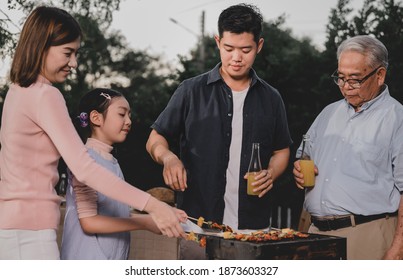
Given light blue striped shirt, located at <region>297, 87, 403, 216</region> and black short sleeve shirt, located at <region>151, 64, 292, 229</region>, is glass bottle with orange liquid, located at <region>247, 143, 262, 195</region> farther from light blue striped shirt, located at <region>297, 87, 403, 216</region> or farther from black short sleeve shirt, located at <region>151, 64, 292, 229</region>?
light blue striped shirt, located at <region>297, 87, 403, 216</region>

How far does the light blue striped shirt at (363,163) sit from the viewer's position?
11.4ft

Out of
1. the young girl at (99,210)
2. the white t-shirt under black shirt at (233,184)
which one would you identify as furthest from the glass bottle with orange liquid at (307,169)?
the young girl at (99,210)

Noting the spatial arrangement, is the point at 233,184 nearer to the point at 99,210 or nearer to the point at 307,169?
the point at 307,169

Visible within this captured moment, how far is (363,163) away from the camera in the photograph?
3510mm

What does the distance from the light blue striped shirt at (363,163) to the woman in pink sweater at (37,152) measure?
4.73ft

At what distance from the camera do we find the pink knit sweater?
2445mm

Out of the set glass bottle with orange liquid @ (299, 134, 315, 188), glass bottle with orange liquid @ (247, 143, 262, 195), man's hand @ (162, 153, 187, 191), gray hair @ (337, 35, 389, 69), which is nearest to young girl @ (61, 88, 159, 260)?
man's hand @ (162, 153, 187, 191)

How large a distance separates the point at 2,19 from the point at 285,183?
580cm

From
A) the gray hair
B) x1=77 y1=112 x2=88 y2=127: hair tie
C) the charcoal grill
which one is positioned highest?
the gray hair

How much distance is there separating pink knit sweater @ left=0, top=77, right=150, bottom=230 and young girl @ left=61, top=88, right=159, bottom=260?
1.18 feet

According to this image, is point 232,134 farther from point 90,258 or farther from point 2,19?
point 2,19

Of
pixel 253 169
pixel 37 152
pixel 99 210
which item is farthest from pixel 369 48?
pixel 37 152

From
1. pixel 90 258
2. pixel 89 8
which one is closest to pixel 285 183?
pixel 89 8

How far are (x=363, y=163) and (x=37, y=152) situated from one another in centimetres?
191
